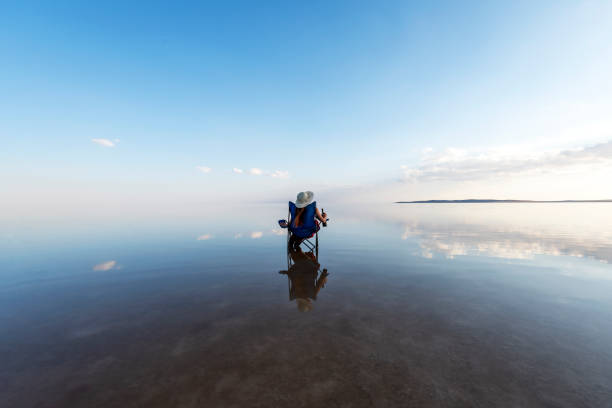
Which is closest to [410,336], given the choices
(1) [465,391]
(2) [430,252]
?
(1) [465,391]

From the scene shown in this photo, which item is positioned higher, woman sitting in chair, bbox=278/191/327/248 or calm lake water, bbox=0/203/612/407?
woman sitting in chair, bbox=278/191/327/248

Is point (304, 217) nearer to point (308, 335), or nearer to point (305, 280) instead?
point (305, 280)

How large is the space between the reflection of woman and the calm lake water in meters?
0.08

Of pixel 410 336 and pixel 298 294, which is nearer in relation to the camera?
pixel 410 336

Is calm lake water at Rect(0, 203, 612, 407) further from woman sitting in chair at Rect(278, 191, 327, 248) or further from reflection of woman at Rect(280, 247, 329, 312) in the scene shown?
woman sitting in chair at Rect(278, 191, 327, 248)

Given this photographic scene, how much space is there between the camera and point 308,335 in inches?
174

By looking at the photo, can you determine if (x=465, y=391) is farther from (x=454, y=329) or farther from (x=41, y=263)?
(x=41, y=263)

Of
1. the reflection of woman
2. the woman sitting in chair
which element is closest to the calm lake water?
the reflection of woman

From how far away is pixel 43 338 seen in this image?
14.6ft

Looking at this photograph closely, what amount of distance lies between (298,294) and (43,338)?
5.37m

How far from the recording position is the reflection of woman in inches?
245

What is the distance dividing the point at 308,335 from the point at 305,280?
3577mm

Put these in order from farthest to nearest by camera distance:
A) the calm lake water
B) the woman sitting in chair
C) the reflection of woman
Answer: the woman sitting in chair < the reflection of woman < the calm lake water

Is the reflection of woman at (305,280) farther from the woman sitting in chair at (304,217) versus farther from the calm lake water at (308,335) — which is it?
the woman sitting in chair at (304,217)
